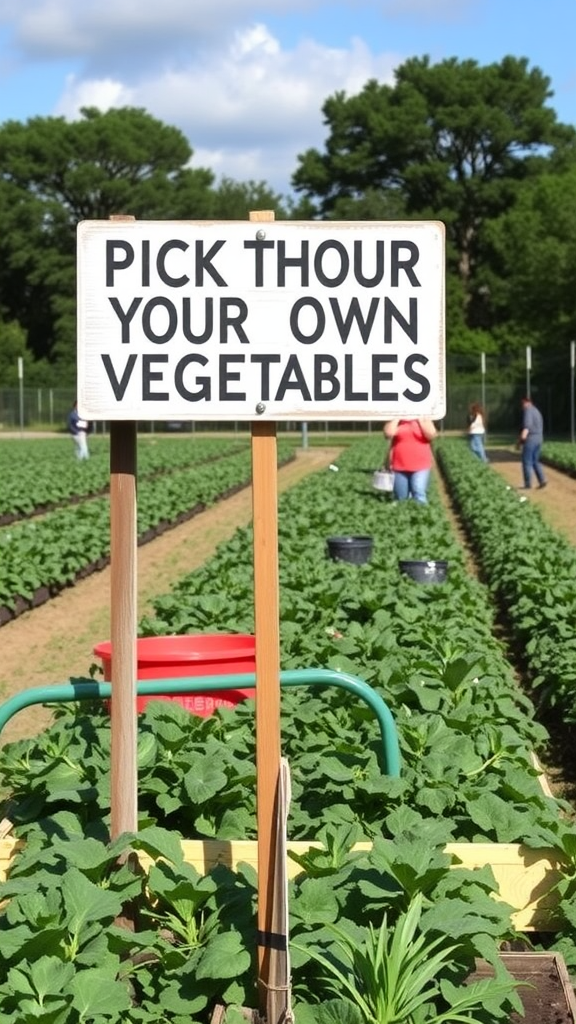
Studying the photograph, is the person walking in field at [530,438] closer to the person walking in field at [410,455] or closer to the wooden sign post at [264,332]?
the person walking in field at [410,455]

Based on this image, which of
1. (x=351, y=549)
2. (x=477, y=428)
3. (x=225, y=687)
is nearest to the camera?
(x=225, y=687)

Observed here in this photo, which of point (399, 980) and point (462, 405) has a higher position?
point (462, 405)

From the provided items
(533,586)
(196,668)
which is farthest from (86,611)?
(196,668)

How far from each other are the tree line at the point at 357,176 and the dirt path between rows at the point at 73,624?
55128 mm

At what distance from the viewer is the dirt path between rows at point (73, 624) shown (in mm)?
9805

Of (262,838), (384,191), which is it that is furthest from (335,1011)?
(384,191)

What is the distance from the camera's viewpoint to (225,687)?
196 inches

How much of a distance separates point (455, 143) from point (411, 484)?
6502 centimetres

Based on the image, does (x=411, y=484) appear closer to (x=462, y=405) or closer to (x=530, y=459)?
(x=530, y=459)

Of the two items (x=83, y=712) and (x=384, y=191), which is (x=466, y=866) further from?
(x=384, y=191)

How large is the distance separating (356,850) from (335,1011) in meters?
0.96

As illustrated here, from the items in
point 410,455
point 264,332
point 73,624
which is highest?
point 264,332

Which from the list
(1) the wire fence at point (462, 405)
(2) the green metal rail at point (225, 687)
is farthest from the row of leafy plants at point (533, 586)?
(1) the wire fence at point (462, 405)

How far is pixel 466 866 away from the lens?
4.31 m
